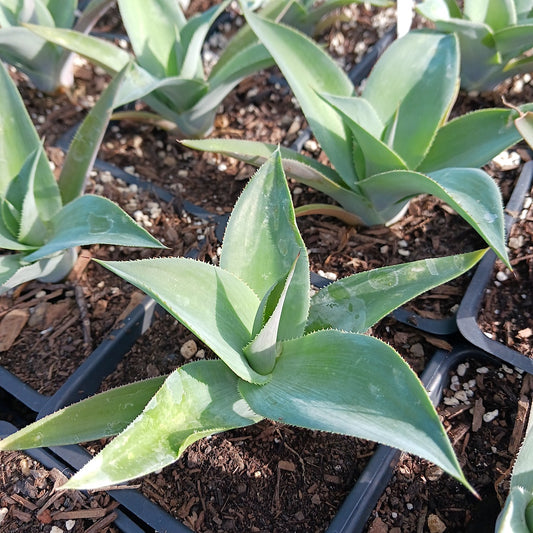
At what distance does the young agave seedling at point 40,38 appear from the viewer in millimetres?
1456

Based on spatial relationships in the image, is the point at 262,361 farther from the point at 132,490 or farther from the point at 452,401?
the point at 452,401

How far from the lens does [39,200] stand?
118cm

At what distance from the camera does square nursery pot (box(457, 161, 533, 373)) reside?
3.59ft

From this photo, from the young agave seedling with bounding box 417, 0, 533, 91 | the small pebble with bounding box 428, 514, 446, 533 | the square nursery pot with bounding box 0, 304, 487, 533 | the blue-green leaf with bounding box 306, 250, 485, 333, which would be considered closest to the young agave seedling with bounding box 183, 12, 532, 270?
the young agave seedling with bounding box 417, 0, 533, 91

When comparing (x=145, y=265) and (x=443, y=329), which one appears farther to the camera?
(x=443, y=329)

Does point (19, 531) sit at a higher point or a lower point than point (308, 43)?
lower

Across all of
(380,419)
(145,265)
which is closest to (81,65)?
(145,265)

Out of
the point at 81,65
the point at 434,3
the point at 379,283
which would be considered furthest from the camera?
the point at 81,65

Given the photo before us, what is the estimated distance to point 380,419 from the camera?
713mm

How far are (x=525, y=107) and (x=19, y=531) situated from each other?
1.19 m

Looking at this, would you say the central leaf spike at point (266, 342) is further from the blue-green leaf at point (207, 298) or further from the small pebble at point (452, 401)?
the small pebble at point (452, 401)

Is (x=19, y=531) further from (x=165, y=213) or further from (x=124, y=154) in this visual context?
(x=124, y=154)

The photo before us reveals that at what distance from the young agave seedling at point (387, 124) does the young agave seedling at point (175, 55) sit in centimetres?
17

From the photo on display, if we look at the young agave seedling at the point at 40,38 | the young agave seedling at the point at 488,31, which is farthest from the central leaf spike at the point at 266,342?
the young agave seedling at the point at 40,38
